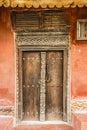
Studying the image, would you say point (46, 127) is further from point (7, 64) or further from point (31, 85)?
point (7, 64)

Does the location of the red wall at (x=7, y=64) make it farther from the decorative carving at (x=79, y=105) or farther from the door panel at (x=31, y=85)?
the decorative carving at (x=79, y=105)

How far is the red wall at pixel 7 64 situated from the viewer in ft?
23.5

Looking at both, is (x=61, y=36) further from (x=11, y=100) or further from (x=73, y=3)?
(x=11, y=100)

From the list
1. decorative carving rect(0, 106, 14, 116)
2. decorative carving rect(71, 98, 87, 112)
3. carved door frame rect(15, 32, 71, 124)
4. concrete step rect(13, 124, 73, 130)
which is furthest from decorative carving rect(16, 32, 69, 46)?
concrete step rect(13, 124, 73, 130)

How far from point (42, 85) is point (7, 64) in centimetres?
105

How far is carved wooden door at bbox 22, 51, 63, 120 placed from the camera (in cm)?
748

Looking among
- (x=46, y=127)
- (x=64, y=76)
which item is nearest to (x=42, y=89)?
(x=64, y=76)

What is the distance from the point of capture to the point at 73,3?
6.20 m

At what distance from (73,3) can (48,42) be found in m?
1.41

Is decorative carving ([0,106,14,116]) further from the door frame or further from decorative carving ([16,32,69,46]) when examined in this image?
decorative carving ([16,32,69,46])

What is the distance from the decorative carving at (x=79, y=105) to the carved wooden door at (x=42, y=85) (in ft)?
1.23

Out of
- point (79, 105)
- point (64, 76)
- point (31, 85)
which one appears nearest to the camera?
point (79, 105)

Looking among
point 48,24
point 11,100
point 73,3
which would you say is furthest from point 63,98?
point 73,3

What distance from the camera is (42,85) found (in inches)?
294
